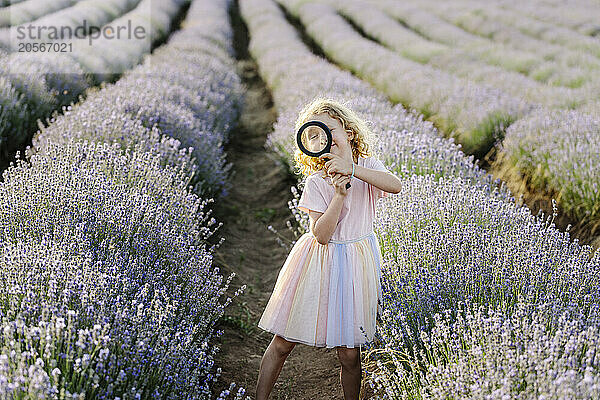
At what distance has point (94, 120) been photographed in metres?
3.94

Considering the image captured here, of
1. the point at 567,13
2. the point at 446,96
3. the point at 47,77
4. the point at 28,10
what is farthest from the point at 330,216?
the point at 567,13

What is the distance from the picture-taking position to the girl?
87.9 inches

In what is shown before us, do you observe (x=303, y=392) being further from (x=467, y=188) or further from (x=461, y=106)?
(x=461, y=106)

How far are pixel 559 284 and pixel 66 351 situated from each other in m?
1.74

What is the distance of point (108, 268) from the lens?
2090mm

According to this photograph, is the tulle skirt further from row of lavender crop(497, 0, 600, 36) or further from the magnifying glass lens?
row of lavender crop(497, 0, 600, 36)

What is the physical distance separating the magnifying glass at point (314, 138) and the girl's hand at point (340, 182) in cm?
3

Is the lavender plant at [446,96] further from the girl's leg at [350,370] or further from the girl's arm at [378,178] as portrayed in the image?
the girl's leg at [350,370]

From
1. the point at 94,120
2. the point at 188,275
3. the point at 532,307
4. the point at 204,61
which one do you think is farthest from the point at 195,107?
the point at 532,307

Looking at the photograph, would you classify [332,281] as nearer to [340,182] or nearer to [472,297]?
[340,182]

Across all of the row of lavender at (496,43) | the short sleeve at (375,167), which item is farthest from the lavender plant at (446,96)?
the short sleeve at (375,167)

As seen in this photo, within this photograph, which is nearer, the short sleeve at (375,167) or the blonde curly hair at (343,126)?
the blonde curly hair at (343,126)

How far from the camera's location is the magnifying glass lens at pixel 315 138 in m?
2.18

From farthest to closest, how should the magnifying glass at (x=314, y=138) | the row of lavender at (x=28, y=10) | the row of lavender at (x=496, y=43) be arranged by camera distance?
the row of lavender at (x=28, y=10) < the row of lavender at (x=496, y=43) < the magnifying glass at (x=314, y=138)
